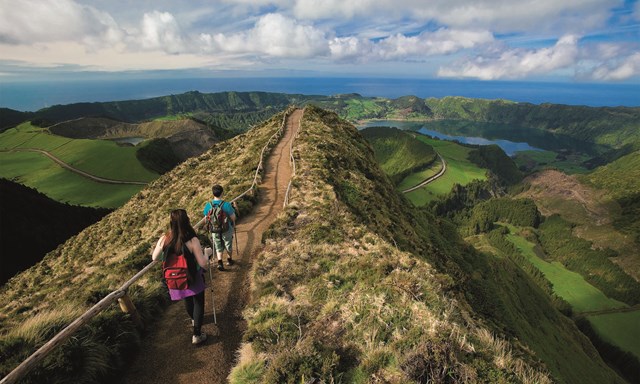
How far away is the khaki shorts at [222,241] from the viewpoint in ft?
42.7

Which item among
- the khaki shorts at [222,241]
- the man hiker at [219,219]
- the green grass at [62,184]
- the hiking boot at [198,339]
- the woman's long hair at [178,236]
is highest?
the woman's long hair at [178,236]

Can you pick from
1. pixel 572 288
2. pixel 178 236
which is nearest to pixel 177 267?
pixel 178 236

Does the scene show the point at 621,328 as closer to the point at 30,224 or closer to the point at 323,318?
the point at 323,318

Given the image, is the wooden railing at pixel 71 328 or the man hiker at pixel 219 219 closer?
the wooden railing at pixel 71 328

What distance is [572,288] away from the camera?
130 meters

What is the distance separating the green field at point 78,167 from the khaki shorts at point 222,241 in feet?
270

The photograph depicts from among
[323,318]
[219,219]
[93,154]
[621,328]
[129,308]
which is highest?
[219,219]

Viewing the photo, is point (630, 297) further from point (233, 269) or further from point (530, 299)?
point (233, 269)

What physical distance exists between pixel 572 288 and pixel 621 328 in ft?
84.6

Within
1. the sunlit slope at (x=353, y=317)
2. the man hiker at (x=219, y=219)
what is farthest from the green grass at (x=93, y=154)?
the man hiker at (x=219, y=219)

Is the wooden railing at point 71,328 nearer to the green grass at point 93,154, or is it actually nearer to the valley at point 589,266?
the valley at point 589,266

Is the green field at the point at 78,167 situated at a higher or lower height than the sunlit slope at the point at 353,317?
lower

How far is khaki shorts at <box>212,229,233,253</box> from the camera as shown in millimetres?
13022

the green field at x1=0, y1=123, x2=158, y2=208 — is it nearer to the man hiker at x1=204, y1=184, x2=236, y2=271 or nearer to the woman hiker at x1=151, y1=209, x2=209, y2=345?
the man hiker at x1=204, y1=184, x2=236, y2=271
